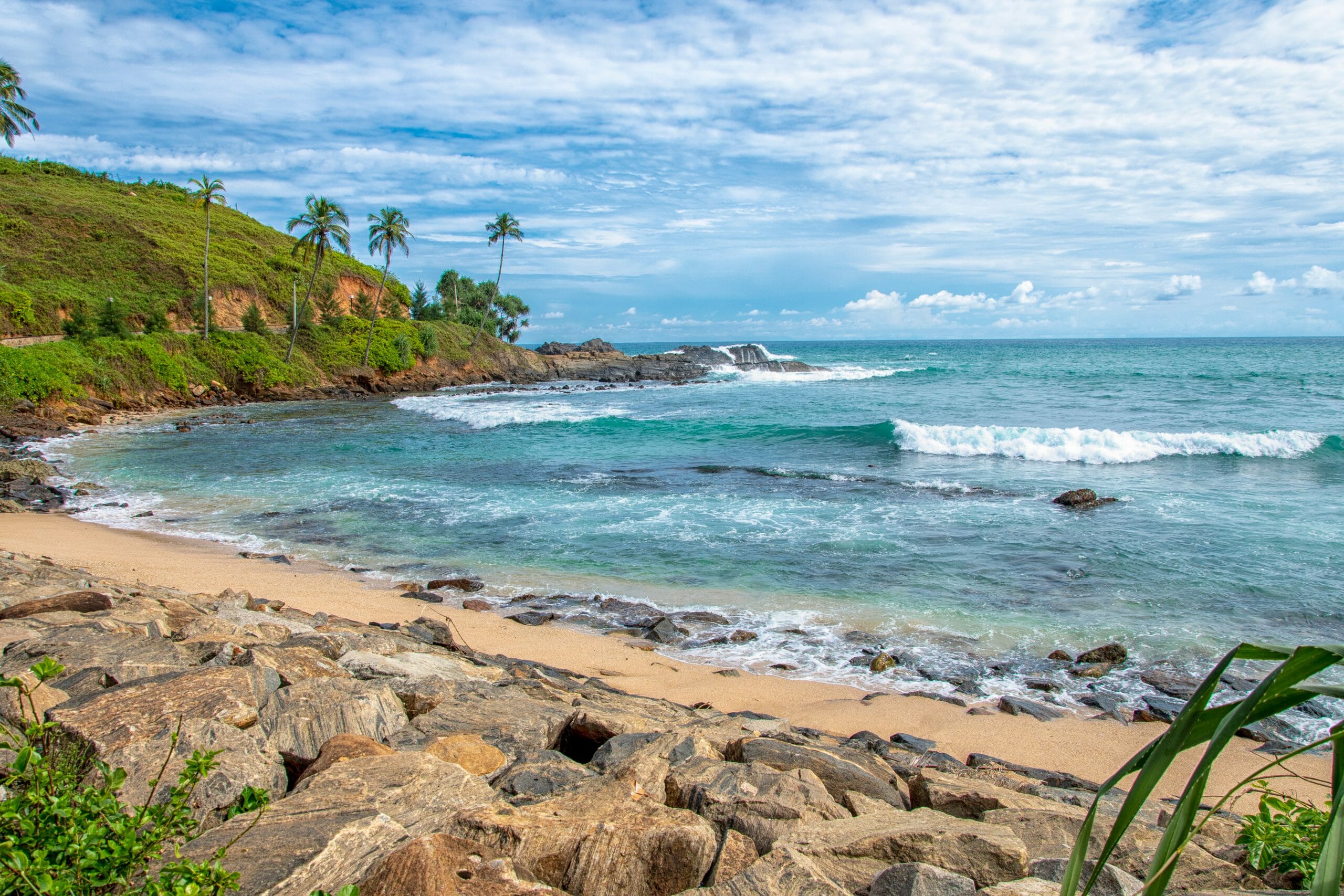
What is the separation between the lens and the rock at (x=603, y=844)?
352 centimetres

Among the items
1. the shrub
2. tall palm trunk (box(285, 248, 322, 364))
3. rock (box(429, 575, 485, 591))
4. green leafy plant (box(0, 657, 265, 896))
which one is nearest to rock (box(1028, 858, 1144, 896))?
green leafy plant (box(0, 657, 265, 896))

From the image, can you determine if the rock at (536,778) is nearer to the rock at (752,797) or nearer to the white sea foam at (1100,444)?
the rock at (752,797)

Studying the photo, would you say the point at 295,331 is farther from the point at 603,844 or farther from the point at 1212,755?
the point at 1212,755

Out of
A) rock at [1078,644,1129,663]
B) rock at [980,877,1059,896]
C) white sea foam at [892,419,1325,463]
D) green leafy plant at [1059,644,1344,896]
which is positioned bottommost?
rock at [1078,644,1129,663]

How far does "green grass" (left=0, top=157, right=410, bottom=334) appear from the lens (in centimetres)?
4075

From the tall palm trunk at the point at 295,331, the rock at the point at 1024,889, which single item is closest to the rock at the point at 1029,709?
the rock at the point at 1024,889

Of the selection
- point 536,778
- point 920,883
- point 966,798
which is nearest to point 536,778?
point 536,778

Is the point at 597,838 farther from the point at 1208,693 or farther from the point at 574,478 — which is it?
the point at 574,478

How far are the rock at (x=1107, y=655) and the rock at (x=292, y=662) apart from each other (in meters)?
8.14

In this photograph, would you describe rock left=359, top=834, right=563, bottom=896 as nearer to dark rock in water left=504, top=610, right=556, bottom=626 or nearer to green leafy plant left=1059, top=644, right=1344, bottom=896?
green leafy plant left=1059, top=644, right=1344, bottom=896

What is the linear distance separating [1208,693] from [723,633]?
31.6 ft

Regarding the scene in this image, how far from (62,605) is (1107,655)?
10892 mm

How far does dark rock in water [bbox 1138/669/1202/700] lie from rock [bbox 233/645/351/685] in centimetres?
833

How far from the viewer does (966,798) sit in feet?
15.8
